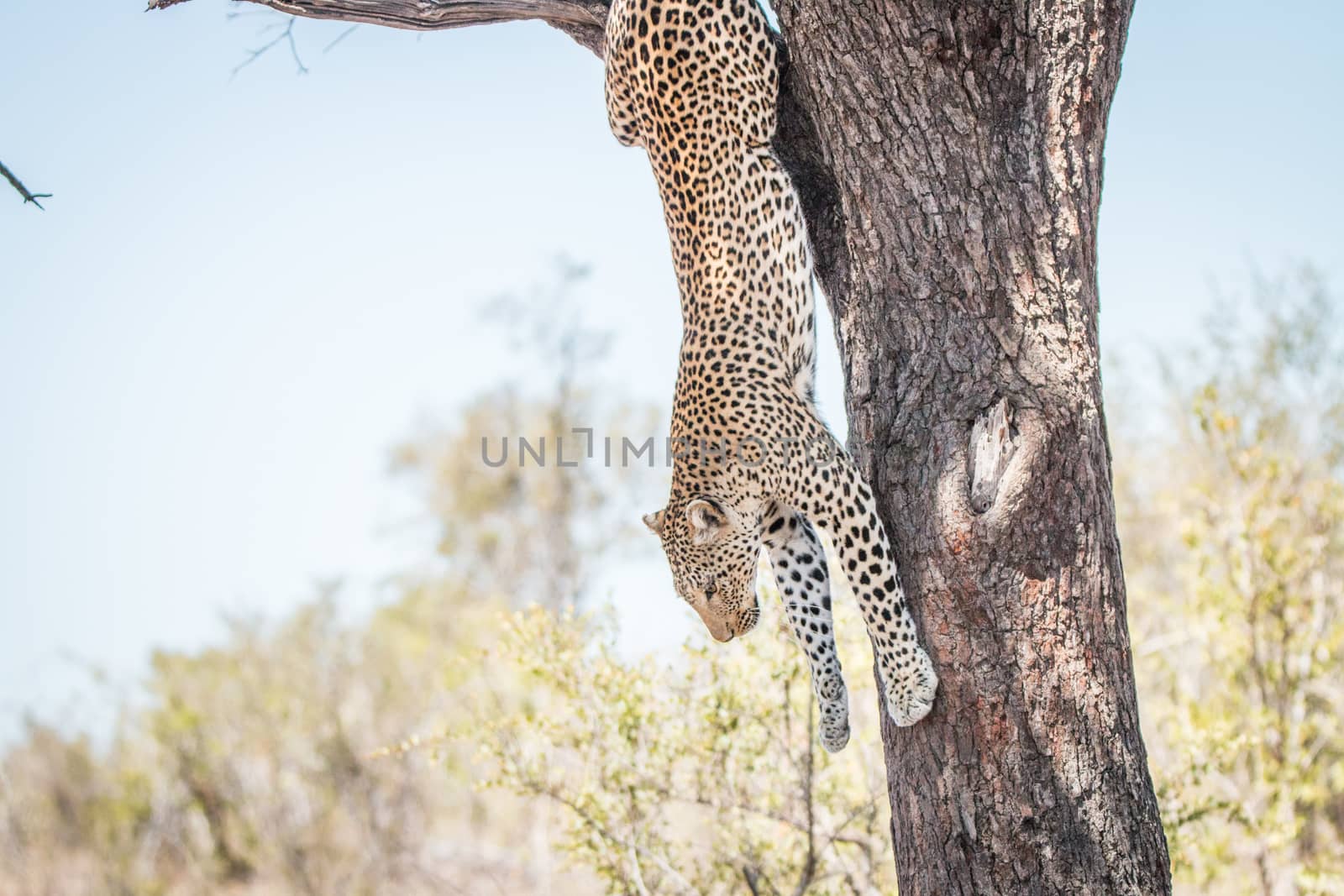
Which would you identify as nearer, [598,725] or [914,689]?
[914,689]

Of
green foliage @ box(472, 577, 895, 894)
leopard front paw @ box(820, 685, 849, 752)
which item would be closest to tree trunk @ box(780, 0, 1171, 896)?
leopard front paw @ box(820, 685, 849, 752)

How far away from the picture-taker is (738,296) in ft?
16.1

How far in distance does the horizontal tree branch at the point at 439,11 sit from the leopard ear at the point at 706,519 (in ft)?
7.22

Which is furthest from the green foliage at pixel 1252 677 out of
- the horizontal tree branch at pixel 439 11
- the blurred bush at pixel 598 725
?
the horizontal tree branch at pixel 439 11

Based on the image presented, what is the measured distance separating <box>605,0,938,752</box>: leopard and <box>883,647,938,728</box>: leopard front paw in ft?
2.11

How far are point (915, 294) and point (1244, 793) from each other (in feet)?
19.8

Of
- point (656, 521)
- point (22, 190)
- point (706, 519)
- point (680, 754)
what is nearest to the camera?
point (22, 190)

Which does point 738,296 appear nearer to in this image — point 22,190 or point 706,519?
point 706,519

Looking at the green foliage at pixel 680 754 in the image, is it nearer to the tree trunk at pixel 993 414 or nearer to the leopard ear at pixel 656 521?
the leopard ear at pixel 656 521

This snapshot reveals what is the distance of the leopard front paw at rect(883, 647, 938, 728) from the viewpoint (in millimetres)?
4129

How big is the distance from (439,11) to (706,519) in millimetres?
2584

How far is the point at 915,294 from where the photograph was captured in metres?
4.28

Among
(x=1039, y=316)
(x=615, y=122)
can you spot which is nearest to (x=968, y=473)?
(x=1039, y=316)

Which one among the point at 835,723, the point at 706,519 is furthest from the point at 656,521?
the point at 835,723
